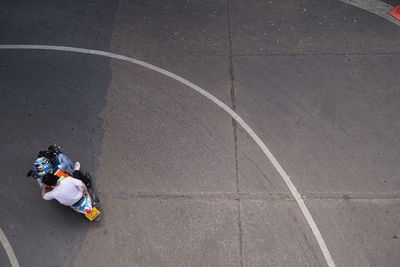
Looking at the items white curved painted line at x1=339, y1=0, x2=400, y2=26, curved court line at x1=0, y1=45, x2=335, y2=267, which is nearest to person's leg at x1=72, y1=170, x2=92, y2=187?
curved court line at x1=0, y1=45, x2=335, y2=267

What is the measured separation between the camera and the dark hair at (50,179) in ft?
21.4

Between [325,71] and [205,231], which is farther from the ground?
[325,71]

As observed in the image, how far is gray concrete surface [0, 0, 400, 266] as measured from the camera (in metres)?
7.12

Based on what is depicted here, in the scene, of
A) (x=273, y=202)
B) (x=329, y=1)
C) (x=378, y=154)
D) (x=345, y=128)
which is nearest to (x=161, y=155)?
(x=273, y=202)

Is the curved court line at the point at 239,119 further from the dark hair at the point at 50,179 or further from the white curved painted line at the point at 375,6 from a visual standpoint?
the white curved painted line at the point at 375,6

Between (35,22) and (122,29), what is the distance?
7.83 ft

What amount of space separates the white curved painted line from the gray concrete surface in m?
0.24

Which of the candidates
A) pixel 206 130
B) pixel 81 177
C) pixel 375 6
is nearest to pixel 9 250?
pixel 81 177

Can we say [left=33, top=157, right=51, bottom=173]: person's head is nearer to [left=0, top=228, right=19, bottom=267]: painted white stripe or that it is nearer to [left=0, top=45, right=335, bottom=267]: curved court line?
[left=0, top=228, right=19, bottom=267]: painted white stripe

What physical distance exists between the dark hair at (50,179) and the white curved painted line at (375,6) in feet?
27.8

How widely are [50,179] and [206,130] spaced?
10.8 feet

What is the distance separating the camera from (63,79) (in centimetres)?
924

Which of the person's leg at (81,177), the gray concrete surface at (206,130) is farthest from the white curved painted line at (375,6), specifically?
the person's leg at (81,177)

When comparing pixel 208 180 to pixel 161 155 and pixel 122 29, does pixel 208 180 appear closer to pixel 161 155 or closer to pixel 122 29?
pixel 161 155
